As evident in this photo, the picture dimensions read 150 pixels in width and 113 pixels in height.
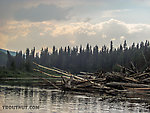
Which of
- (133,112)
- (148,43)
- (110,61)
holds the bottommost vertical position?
(133,112)

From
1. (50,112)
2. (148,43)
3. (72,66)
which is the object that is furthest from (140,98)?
(72,66)

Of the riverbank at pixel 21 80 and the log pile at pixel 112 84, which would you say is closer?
the log pile at pixel 112 84

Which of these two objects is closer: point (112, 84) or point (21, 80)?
point (112, 84)

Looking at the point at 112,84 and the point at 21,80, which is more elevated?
the point at 112,84

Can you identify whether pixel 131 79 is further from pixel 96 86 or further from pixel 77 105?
pixel 77 105

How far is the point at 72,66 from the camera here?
623ft

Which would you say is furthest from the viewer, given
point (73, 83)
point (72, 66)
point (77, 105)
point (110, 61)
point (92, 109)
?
point (72, 66)

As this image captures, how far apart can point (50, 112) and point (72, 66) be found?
577 ft

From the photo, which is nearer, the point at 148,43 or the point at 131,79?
the point at 131,79

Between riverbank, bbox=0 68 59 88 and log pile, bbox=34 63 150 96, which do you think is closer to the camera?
→ log pile, bbox=34 63 150 96

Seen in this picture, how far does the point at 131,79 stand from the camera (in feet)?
56.5

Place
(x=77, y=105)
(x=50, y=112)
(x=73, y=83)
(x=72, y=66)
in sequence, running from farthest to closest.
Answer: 1. (x=72, y=66)
2. (x=73, y=83)
3. (x=77, y=105)
4. (x=50, y=112)

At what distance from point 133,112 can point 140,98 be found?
5.27 m

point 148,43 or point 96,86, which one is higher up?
point 148,43
